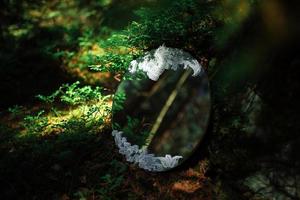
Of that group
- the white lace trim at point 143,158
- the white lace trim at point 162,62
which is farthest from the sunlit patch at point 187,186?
the white lace trim at point 162,62

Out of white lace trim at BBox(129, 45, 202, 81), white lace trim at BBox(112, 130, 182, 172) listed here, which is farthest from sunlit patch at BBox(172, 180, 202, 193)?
white lace trim at BBox(129, 45, 202, 81)

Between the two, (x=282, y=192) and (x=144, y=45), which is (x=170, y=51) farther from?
(x=282, y=192)

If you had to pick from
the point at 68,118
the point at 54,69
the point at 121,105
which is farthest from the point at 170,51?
the point at 54,69

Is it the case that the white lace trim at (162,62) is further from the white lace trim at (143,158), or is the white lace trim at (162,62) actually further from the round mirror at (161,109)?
the white lace trim at (143,158)

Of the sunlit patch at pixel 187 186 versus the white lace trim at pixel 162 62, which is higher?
the white lace trim at pixel 162 62

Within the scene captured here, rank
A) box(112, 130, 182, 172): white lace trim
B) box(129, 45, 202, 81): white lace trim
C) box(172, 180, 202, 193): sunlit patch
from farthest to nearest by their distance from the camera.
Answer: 1. box(129, 45, 202, 81): white lace trim
2. box(112, 130, 182, 172): white lace trim
3. box(172, 180, 202, 193): sunlit patch

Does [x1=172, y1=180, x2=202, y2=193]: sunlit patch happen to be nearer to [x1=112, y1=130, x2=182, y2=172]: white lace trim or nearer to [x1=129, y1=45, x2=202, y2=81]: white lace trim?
[x1=112, y1=130, x2=182, y2=172]: white lace trim

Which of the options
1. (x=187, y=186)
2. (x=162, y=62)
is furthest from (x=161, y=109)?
(x=187, y=186)
